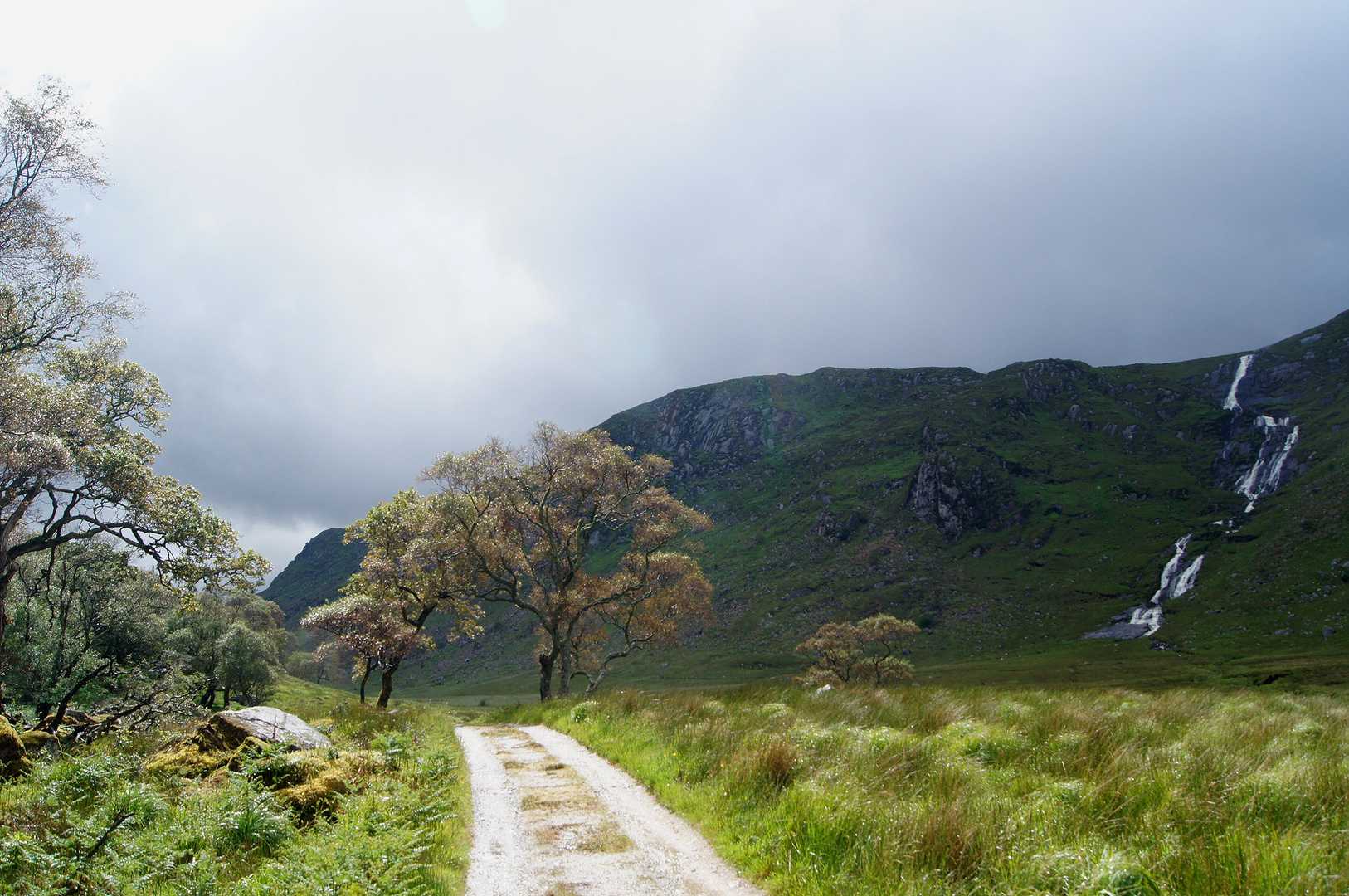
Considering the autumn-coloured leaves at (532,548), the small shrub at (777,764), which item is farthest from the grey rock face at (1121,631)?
the small shrub at (777,764)

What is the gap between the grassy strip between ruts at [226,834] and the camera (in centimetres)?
618

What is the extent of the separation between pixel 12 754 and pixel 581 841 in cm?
1194

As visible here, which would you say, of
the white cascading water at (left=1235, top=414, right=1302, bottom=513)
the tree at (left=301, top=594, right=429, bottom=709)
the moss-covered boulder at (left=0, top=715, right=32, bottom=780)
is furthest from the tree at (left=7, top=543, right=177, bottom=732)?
the white cascading water at (left=1235, top=414, right=1302, bottom=513)

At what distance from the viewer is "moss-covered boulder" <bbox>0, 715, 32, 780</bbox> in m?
10.9

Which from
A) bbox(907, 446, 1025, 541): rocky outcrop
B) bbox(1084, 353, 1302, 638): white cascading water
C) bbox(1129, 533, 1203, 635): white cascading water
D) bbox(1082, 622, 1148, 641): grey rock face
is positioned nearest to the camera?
bbox(1082, 622, 1148, 641): grey rock face

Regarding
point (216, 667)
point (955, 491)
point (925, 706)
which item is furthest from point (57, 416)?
point (955, 491)

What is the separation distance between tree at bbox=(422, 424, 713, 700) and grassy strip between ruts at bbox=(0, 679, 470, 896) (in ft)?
68.4

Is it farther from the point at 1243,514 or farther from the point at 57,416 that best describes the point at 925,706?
the point at 1243,514

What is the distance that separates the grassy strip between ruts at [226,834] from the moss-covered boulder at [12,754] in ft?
2.21

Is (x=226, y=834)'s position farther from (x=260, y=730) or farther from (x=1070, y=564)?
(x=1070, y=564)

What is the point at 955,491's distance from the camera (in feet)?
575

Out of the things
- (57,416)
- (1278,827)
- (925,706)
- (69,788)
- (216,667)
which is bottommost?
(216,667)

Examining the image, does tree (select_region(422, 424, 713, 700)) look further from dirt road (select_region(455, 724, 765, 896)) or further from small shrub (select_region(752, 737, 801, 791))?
small shrub (select_region(752, 737, 801, 791))

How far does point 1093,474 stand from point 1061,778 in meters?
208
